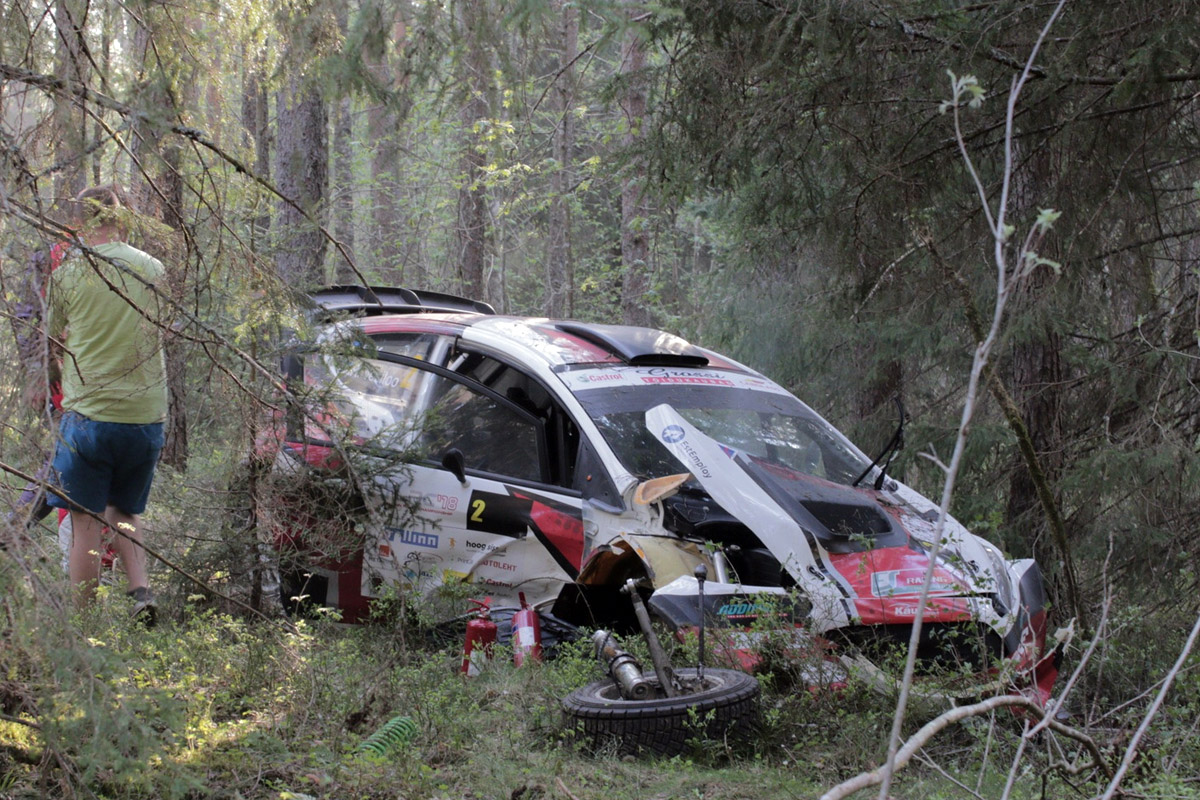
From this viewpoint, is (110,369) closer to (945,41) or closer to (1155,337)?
(945,41)

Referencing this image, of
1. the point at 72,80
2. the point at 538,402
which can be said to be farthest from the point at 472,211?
the point at 72,80

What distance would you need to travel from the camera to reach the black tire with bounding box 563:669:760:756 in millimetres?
4066

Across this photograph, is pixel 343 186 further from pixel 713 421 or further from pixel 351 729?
pixel 351 729

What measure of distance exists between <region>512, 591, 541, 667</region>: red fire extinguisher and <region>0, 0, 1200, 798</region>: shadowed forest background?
1.79 feet

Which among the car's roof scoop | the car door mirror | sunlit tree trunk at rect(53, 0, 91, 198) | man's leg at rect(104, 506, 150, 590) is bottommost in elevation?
man's leg at rect(104, 506, 150, 590)

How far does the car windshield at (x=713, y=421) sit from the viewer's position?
228 inches

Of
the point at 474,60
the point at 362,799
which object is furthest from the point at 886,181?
the point at 362,799

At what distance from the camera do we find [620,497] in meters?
5.53

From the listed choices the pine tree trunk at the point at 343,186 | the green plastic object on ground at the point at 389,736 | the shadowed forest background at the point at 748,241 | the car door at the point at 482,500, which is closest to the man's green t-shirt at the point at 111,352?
the shadowed forest background at the point at 748,241

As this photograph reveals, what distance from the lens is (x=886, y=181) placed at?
21.5ft

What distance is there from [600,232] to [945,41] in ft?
66.4

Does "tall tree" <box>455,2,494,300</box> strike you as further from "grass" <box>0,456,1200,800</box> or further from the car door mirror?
"grass" <box>0,456,1200,800</box>

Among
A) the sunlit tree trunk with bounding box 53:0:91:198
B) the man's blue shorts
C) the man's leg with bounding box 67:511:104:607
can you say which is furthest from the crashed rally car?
the sunlit tree trunk with bounding box 53:0:91:198

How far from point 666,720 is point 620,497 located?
1.63 meters
